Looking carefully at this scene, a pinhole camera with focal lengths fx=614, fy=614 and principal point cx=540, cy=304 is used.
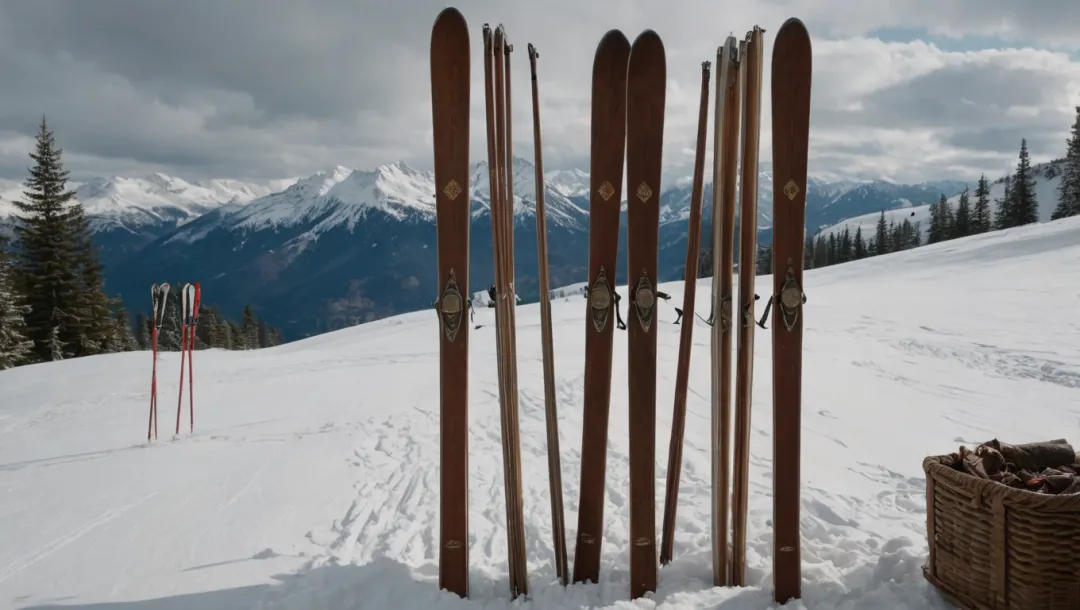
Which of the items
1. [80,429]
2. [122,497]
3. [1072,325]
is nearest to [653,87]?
[122,497]

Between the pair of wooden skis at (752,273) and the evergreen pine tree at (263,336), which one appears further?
the evergreen pine tree at (263,336)

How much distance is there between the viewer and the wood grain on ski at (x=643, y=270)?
243 centimetres

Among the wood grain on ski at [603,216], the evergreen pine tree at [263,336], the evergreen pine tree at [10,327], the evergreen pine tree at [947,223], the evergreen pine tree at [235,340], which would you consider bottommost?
the evergreen pine tree at [263,336]

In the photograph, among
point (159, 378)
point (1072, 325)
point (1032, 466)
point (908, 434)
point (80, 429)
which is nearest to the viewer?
point (1032, 466)

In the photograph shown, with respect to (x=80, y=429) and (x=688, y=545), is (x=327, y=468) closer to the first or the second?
(x=688, y=545)

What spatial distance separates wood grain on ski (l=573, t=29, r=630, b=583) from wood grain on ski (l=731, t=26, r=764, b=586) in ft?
1.61

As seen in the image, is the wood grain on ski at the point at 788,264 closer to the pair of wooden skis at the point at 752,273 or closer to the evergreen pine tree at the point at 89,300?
the pair of wooden skis at the point at 752,273

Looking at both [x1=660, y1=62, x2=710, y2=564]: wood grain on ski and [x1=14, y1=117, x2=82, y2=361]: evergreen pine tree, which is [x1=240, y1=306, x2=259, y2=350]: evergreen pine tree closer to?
[x1=14, y1=117, x2=82, y2=361]: evergreen pine tree

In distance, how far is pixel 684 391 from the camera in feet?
9.05

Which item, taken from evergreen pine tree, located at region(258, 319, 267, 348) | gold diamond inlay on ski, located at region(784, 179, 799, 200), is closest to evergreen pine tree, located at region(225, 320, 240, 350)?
evergreen pine tree, located at region(258, 319, 267, 348)

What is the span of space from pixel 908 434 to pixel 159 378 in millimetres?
8199

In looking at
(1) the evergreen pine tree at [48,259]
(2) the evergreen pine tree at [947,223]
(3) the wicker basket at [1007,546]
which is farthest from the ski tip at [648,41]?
(2) the evergreen pine tree at [947,223]

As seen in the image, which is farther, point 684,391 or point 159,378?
point 159,378

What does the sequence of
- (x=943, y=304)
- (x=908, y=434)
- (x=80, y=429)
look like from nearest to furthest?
(x=908, y=434), (x=80, y=429), (x=943, y=304)
